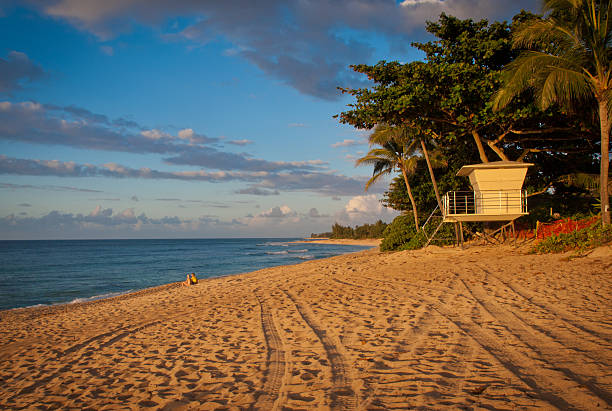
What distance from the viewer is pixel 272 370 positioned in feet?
14.7

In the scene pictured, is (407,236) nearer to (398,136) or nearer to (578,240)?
(398,136)

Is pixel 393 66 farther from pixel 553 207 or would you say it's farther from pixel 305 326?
pixel 305 326

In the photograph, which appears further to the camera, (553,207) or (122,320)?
(553,207)

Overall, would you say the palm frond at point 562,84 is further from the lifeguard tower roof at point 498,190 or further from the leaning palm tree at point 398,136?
the leaning palm tree at point 398,136

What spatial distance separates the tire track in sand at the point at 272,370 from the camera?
3619mm

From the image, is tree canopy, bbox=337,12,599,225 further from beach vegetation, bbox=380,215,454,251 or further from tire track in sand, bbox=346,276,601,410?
tire track in sand, bbox=346,276,601,410

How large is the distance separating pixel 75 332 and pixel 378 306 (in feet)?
20.2

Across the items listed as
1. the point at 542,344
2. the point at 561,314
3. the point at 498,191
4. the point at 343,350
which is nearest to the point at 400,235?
the point at 498,191

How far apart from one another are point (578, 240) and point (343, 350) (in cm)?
1032

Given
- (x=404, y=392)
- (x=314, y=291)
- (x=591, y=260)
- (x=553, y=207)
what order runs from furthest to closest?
(x=553, y=207) < (x=591, y=260) < (x=314, y=291) < (x=404, y=392)

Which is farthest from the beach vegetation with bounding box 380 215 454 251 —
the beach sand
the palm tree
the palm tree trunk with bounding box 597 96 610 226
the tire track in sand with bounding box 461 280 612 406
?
the tire track in sand with bounding box 461 280 612 406

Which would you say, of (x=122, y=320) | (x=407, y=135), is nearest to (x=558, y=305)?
(x=122, y=320)

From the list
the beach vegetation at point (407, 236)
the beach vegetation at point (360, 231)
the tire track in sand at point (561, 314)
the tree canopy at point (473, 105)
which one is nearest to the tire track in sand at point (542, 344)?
the tire track in sand at point (561, 314)

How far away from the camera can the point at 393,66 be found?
16.2 metres
